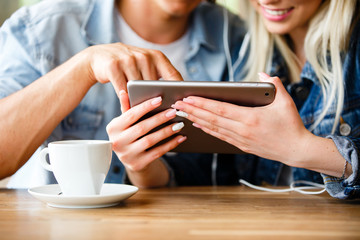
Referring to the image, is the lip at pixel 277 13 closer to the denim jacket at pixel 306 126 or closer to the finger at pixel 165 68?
the denim jacket at pixel 306 126

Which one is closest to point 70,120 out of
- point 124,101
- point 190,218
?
point 124,101

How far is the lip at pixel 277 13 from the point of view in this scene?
4.88 ft

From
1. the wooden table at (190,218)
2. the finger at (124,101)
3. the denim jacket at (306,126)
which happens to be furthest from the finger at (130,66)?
the denim jacket at (306,126)

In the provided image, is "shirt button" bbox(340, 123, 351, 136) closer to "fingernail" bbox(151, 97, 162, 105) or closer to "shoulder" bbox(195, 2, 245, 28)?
"shoulder" bbox(195, 2, 245, 28)

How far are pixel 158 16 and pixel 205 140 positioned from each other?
0.78m

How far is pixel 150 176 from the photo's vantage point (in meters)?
1.22

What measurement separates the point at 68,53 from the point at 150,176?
648 mm

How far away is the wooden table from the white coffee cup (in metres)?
0.07

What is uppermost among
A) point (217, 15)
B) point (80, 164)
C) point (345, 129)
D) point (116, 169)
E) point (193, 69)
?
point (217, 15)

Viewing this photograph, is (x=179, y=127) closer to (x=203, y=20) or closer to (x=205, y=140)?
(x=205, y=140)

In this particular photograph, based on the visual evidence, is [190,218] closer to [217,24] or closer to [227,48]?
[227,48]

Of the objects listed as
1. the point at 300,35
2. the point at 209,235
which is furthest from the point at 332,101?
the point at 209,235

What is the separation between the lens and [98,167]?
2.84ft

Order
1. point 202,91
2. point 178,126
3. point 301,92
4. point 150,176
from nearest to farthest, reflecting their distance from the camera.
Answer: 1. point 202,91
2. point 178,126
3. point 150,176
4. point 301,92
